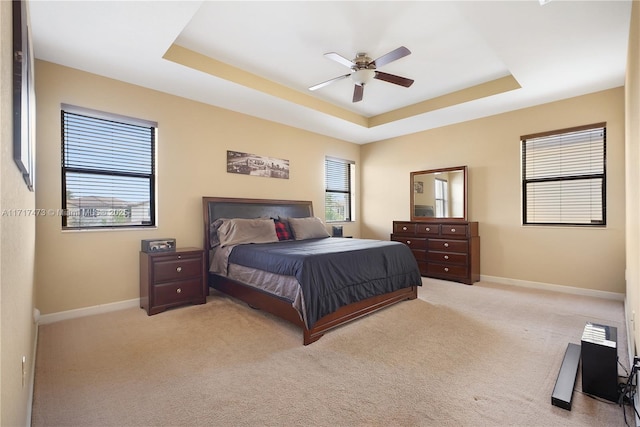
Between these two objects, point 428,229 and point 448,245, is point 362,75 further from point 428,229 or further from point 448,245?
point 448,245

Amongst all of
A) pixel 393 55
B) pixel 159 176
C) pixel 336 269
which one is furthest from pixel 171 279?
pixel 393 55

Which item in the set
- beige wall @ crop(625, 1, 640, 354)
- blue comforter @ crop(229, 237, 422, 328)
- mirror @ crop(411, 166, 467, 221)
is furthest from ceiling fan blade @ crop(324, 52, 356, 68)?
mirror @ crop(411, 166, 467, 221)

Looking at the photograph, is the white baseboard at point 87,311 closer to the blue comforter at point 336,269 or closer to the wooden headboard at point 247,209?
the wooden headboard at point 247,209

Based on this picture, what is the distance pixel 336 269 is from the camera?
9.48ft

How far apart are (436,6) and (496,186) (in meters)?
3.12

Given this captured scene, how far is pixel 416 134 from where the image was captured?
5801mm

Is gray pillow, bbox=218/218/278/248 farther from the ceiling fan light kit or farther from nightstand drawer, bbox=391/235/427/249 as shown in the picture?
nightstand drawer, bbox=391/235/427/249

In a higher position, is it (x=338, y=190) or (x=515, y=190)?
(x=338, y=190)

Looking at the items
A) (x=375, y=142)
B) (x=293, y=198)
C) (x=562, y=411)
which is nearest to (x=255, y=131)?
(x=293, y=198)

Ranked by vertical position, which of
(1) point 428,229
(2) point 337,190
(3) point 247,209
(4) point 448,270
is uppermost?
(2) point 337,190

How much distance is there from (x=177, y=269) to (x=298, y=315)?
1.68 metres

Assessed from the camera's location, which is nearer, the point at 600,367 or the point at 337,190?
the point at 600,367

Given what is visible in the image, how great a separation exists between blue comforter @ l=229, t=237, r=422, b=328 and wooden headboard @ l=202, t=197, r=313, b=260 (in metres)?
0.81

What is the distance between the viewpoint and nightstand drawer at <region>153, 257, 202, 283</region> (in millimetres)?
3382
